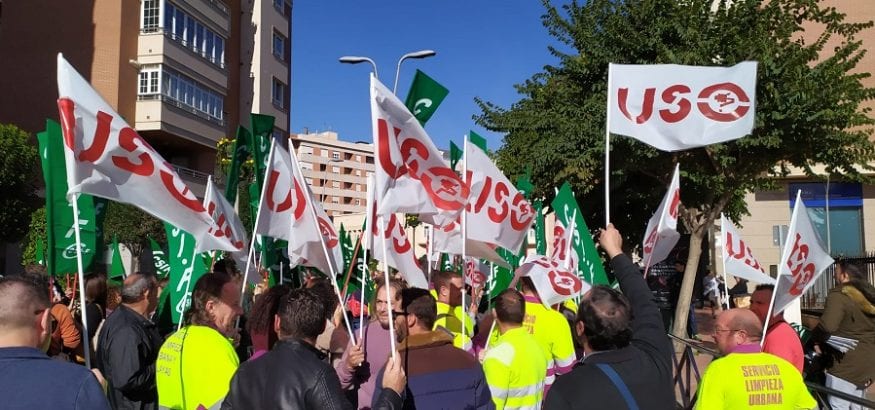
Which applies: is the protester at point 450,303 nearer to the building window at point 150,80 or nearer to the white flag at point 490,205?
the white flag at point 490,205

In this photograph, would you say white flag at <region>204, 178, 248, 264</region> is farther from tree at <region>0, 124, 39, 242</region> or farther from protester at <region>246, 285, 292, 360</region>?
tree at <region>0, 124, 39, 242</region>

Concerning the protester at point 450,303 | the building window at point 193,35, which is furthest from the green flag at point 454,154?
the building window at point 193,35

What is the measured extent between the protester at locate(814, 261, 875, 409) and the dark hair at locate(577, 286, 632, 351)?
429 centimetres

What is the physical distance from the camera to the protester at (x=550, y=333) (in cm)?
599

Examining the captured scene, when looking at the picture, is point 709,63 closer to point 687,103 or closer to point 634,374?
point 687,103

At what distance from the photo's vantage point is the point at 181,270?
26.2 feet

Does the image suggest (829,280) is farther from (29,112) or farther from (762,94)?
(29,112)

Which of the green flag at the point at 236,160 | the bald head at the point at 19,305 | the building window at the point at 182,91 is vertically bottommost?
the bald head at the point at 19,305

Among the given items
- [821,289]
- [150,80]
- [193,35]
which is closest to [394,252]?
[821,289]

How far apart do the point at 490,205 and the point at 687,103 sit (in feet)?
6.19

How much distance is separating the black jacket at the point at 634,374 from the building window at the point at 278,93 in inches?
1729

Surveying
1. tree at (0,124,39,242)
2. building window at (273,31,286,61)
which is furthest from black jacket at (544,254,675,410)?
building window at (273,31,286,61)

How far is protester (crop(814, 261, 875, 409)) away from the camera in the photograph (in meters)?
6.80

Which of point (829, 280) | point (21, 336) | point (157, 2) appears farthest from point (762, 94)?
point (157, 2)
